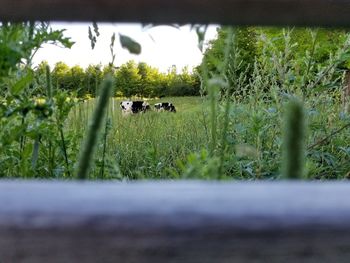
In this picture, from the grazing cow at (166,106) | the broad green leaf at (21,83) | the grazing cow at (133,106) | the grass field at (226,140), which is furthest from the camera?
the grazing cow at (166,106)

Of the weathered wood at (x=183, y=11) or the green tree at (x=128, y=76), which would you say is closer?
the weathered wood at (x=183, y=11)

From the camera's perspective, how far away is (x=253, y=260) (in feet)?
1.34

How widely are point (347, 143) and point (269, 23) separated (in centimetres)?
204

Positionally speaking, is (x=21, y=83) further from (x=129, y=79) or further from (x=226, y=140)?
(x=129, y=79)

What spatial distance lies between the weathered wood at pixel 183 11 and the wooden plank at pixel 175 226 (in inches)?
17.7

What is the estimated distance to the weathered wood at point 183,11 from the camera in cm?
81

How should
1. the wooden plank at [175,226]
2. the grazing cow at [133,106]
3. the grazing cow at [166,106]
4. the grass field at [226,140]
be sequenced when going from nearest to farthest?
1. the wooden plank at [175,226]
2. the grass field at [226,140]
3. the grazing cow at [133,106]
4. the grazing cow at [166,106]

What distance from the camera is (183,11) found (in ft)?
2.76

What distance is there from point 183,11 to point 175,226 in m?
0.51

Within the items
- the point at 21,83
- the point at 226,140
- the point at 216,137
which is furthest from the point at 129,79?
the point at 21,83

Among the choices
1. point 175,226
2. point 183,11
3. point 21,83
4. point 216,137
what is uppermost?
point 183,11

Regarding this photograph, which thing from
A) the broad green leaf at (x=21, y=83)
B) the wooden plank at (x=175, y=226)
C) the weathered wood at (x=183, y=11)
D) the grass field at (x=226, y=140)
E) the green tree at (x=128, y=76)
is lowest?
the grass field at (x=226, y=140)

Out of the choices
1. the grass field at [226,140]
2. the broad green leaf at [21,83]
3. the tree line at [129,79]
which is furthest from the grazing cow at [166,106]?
the broad green leaf at [21,83]

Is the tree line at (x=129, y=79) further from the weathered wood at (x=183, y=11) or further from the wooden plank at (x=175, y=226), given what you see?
the wooden plank at (x=175, y=226)
